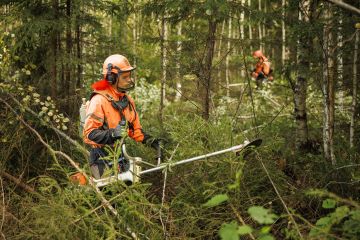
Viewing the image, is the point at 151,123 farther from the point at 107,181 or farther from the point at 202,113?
the point at 107,181

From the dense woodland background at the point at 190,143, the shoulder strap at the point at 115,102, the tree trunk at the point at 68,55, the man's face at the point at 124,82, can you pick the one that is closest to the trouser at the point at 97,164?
the dense woodland background at the point at 190,143

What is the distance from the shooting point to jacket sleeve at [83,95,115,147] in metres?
5.07

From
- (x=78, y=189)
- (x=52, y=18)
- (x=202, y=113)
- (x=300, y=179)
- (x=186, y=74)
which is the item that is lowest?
(x=300, y=179)

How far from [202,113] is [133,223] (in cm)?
316

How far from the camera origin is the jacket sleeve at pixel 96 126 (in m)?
5.07

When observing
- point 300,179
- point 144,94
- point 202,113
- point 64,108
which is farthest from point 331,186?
point 144,94

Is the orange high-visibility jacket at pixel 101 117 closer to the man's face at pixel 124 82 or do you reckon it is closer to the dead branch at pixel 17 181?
the man's face at pixel 124 82

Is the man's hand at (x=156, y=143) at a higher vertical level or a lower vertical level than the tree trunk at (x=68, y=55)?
lower

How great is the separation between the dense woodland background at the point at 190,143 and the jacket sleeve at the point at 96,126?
0.74 feet

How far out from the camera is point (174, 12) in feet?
23.4

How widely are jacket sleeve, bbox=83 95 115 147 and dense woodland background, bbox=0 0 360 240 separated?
0.23 meters

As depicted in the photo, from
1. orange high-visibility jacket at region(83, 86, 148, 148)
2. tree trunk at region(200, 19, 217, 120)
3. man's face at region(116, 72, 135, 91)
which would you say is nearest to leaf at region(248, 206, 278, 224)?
orange high-visibility jacket at region(83, 86, 148, 148)

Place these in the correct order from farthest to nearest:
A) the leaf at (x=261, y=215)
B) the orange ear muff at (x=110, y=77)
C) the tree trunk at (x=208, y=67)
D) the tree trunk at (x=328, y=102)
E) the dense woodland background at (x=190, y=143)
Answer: the tree trunk at (x=208, y=67), the tree trunk at (x=328, y=102), the orange ear muff at (x=110, y=77), the dense woodland background at (x=190, y=143), the leaf at (x=261, y=215)

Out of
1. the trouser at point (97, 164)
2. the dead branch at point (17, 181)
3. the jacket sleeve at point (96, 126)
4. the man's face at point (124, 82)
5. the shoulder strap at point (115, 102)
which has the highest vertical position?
the man's face at point (124, 82)
